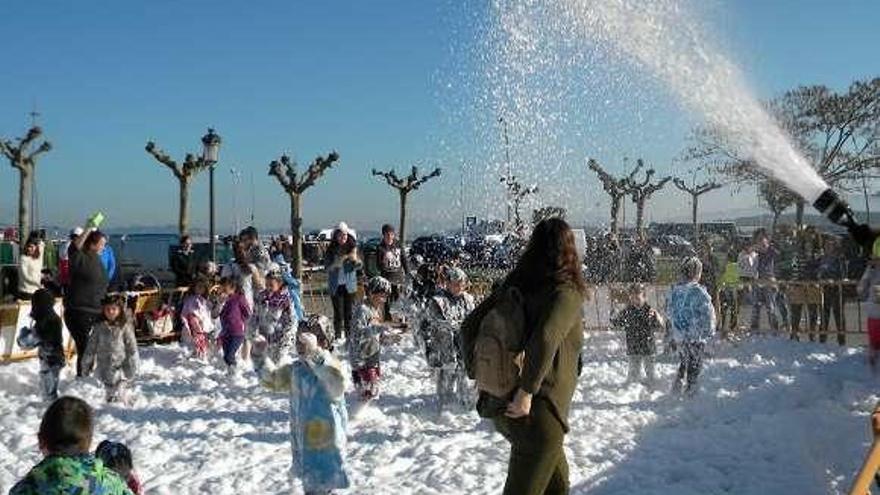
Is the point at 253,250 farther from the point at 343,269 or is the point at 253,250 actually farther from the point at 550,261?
the point at 550,261

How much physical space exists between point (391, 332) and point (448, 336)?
5895 mm

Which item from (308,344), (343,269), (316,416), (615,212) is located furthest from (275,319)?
(615,212)

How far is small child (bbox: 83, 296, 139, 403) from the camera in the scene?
1012cm

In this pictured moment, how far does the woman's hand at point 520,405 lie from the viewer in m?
4.34

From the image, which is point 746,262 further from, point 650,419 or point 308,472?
point 308,472

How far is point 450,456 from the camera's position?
8.05m

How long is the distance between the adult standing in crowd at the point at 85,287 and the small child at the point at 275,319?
6.23 ft

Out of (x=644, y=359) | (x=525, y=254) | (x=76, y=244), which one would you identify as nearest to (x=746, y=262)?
(x=644, y=359)

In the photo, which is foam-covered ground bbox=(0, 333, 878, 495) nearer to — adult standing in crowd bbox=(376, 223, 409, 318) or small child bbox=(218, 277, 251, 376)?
small child bbox=(218, 277, 251, 376)

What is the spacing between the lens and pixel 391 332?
15.3 metres

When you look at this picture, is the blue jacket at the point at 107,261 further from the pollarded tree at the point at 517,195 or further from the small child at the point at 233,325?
the pollarded tree at the point at 517,195

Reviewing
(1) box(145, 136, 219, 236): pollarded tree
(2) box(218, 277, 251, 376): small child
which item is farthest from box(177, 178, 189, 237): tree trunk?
(2) box(218, 277, 251, 376): small child

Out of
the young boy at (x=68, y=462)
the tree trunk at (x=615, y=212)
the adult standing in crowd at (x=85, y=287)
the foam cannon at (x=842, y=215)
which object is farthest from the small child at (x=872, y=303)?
the tree trunk at (x=615, y=212)

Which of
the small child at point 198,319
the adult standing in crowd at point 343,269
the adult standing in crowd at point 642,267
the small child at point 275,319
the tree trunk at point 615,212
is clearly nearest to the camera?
the small child at point 275,319
